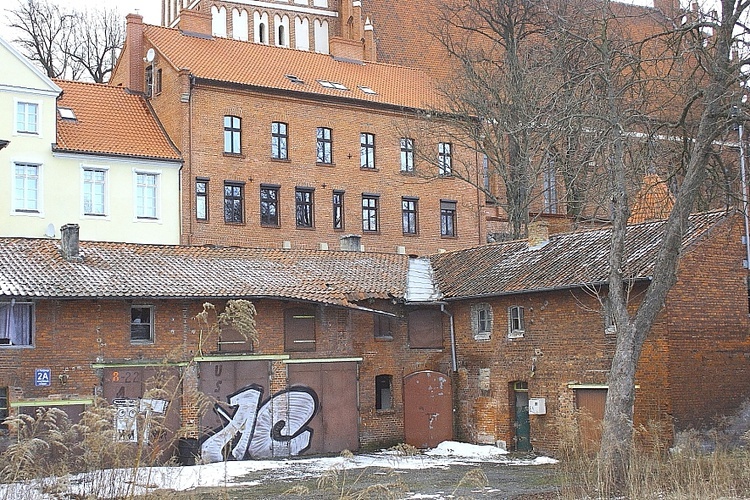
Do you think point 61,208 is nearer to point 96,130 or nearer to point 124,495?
point 96,130

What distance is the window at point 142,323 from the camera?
86.6ft

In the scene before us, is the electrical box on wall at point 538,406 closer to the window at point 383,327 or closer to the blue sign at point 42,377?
the window at point 383,327

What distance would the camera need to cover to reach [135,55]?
41375 millimetres

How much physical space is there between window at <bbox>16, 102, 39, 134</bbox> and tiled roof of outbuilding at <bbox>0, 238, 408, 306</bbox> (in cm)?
899

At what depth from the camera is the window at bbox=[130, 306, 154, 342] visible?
2641 cm

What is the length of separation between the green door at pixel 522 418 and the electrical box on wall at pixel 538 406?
727 mm

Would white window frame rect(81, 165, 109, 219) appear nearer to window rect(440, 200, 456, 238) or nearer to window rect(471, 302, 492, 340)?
window rect(440, 200, 456, 238)

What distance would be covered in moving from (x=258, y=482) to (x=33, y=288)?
7.15 meters

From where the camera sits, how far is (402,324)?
30.2m

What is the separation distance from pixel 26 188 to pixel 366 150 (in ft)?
44.3

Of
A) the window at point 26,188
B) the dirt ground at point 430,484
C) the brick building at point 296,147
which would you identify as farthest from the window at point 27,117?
the dirt ground at point 430,484

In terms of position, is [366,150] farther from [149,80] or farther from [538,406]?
[538,406]

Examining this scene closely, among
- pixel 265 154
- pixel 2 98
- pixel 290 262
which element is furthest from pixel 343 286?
pixel 2 98

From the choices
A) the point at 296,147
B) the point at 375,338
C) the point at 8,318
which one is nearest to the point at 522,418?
the point at 375,338
